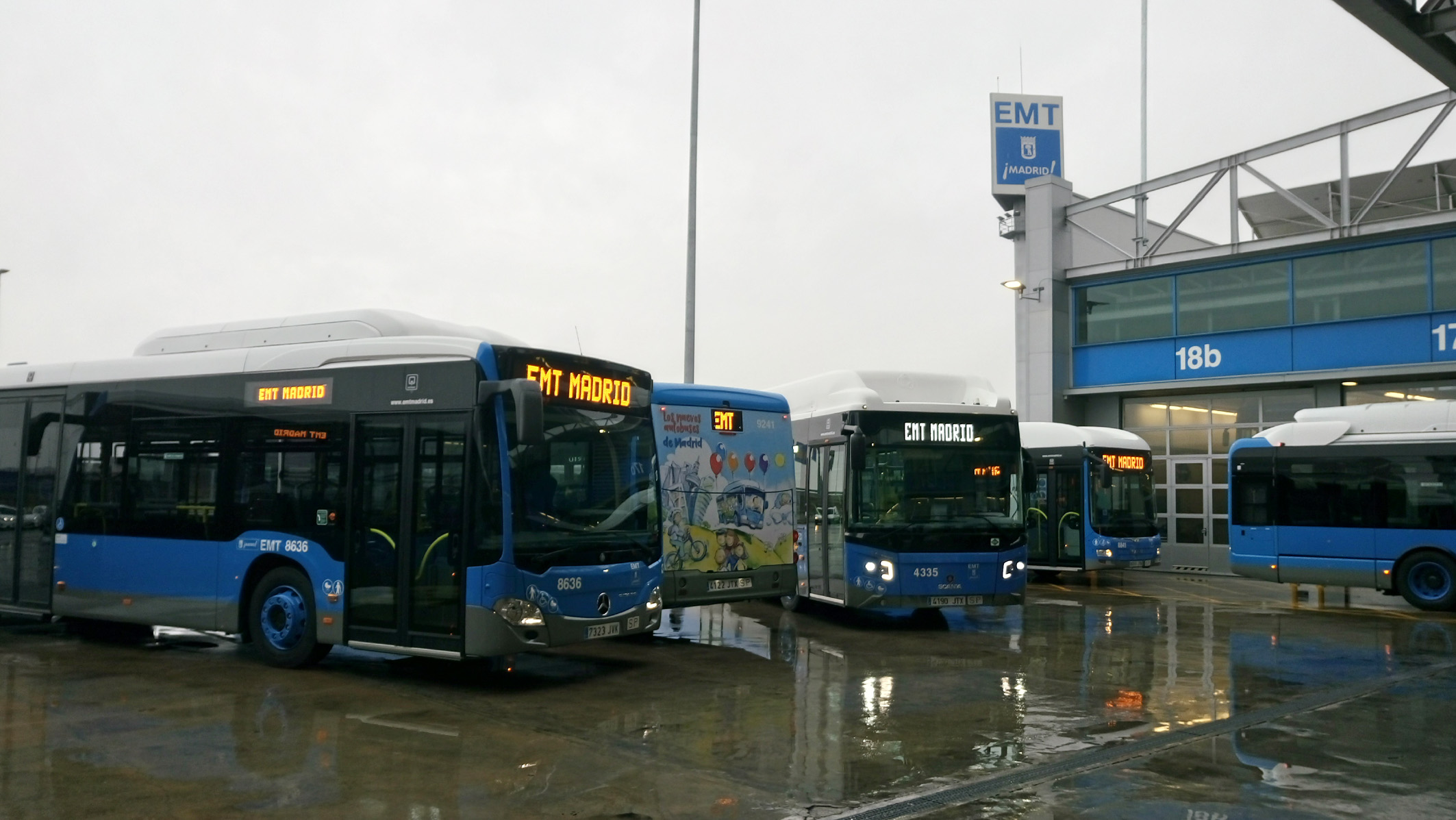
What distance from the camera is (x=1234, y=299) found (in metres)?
27.1

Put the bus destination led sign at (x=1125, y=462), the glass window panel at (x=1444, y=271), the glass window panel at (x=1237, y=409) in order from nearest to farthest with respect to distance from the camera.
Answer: the bus destination led sign at (x=1125, y=462)
the glass window panel at (x=1444, y=271)
the glass window panel at (x=1237, y=409)

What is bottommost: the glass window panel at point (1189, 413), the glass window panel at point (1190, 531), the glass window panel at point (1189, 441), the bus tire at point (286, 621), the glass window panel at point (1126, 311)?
the bus tire at point (286, 621)

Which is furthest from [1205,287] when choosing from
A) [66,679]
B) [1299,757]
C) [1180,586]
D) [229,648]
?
[66,679]

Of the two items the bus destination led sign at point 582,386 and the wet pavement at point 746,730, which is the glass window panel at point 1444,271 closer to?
the wet pavement at point 746,730

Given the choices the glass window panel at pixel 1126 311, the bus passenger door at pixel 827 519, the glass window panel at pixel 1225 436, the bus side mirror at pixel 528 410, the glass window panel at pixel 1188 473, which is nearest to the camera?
the bus side mirror at pixel 528 410

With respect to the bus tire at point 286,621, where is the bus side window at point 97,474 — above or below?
above

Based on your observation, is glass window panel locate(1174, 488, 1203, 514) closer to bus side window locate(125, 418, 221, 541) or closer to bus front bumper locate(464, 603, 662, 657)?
bus front bumper locate(464, 603, 662, 657)

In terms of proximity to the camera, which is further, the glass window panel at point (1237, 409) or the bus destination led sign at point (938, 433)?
the glass window panel at point (1237, 409)

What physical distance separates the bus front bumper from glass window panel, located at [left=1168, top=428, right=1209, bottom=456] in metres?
21.6

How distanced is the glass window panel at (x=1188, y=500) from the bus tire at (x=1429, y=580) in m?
9.63

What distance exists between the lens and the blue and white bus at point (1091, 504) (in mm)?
22672

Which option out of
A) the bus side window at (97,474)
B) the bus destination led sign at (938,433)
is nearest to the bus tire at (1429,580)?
the bus destination led sign at (938,433)

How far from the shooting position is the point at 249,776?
23.0ft

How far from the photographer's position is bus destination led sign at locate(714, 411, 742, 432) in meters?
14.1
